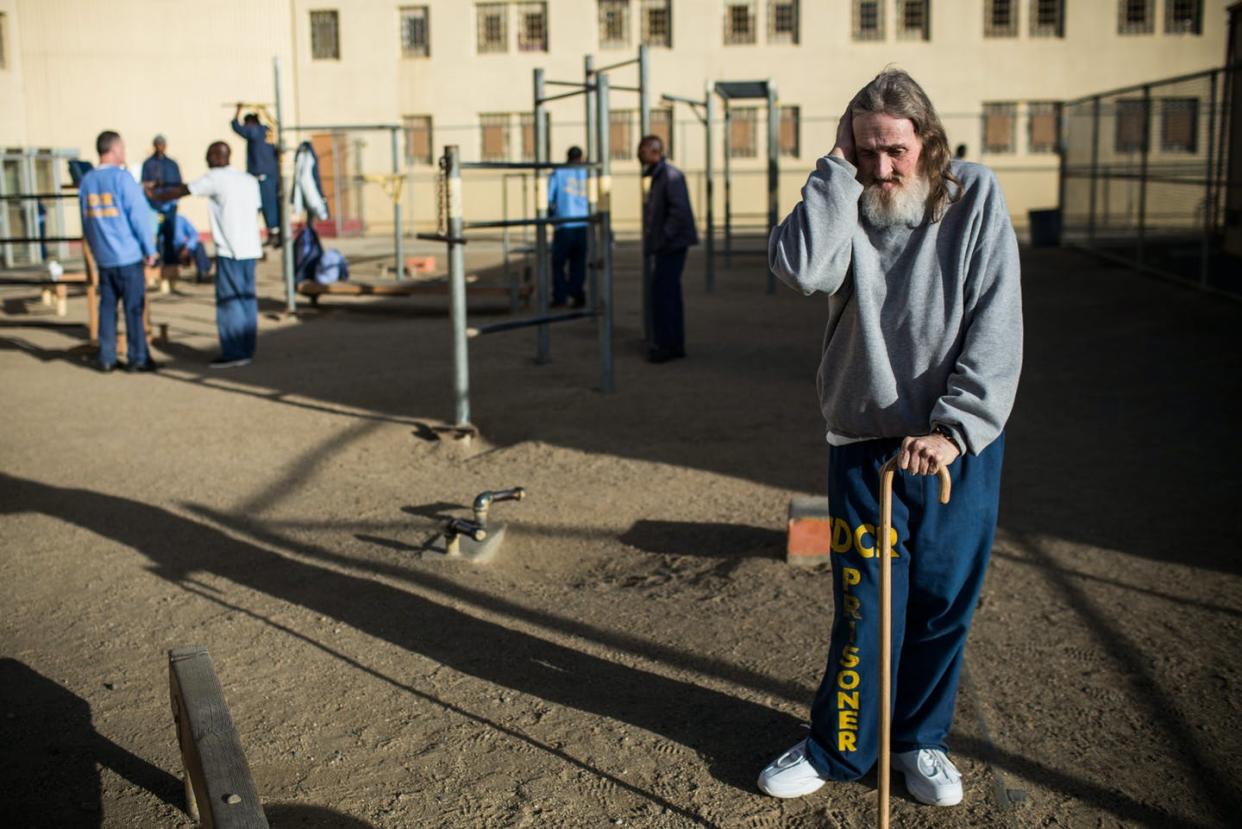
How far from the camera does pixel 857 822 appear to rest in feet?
10.7

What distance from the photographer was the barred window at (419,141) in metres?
32.4

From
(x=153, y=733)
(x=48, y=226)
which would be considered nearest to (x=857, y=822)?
(x=153, y=733)

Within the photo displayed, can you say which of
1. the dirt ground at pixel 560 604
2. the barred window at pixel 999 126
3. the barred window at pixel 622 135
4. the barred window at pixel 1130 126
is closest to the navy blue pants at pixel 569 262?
the dirt ground at pixel 560 604

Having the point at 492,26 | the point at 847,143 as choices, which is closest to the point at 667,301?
the point at 847,143

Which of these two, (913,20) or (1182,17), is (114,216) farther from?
(1182,17)

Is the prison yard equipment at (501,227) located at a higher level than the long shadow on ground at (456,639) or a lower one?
higher

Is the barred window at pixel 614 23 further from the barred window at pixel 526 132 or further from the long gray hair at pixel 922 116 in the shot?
the long gray hair at pixel 922 116

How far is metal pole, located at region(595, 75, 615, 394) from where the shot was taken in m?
8.30

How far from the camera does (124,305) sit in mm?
10258

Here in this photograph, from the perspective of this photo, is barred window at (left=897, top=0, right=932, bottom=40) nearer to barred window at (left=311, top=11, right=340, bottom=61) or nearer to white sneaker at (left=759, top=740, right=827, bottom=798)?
barred window at (left=311, top=11, right=340, bottom=61)

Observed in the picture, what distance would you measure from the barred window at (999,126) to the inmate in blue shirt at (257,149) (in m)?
20.2

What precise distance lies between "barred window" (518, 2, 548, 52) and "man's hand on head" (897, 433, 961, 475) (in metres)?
30.7

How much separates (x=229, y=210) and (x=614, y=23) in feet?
75.8

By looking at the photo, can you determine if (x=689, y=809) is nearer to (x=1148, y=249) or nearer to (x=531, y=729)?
(x=531, y=729)
